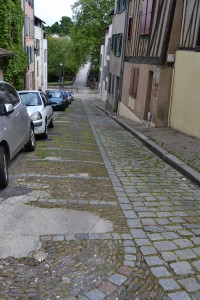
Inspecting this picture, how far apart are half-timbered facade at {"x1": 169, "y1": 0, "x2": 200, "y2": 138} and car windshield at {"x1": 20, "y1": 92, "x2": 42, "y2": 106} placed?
484cm

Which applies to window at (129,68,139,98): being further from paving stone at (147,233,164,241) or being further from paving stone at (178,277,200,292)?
paving stone at (178,277,200,292)

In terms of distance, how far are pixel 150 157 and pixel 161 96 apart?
5470mm

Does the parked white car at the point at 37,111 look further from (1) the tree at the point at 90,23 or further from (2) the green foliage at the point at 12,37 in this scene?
(1) the tree at the point at 90,23

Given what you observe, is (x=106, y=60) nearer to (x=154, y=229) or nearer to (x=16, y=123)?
(x=16, y=123)

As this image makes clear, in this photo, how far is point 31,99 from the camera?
11.4 m

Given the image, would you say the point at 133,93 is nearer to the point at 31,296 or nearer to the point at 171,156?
the point at 171,156

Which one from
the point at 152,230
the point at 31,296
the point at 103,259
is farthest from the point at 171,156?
the point at 31,296

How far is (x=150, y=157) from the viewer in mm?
8641

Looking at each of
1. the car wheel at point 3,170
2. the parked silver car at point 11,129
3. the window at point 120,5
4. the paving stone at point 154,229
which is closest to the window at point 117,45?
the window at point 120,5

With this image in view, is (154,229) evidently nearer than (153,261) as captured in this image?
No

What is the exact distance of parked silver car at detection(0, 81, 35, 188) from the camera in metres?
5.72

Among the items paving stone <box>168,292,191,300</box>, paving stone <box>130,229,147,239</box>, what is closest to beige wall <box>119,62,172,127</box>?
paving stone <box>130,229,147,239</box>

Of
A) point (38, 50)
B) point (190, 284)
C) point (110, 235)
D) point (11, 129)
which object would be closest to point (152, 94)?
point (11, 129)

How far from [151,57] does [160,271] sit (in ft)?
42.7
